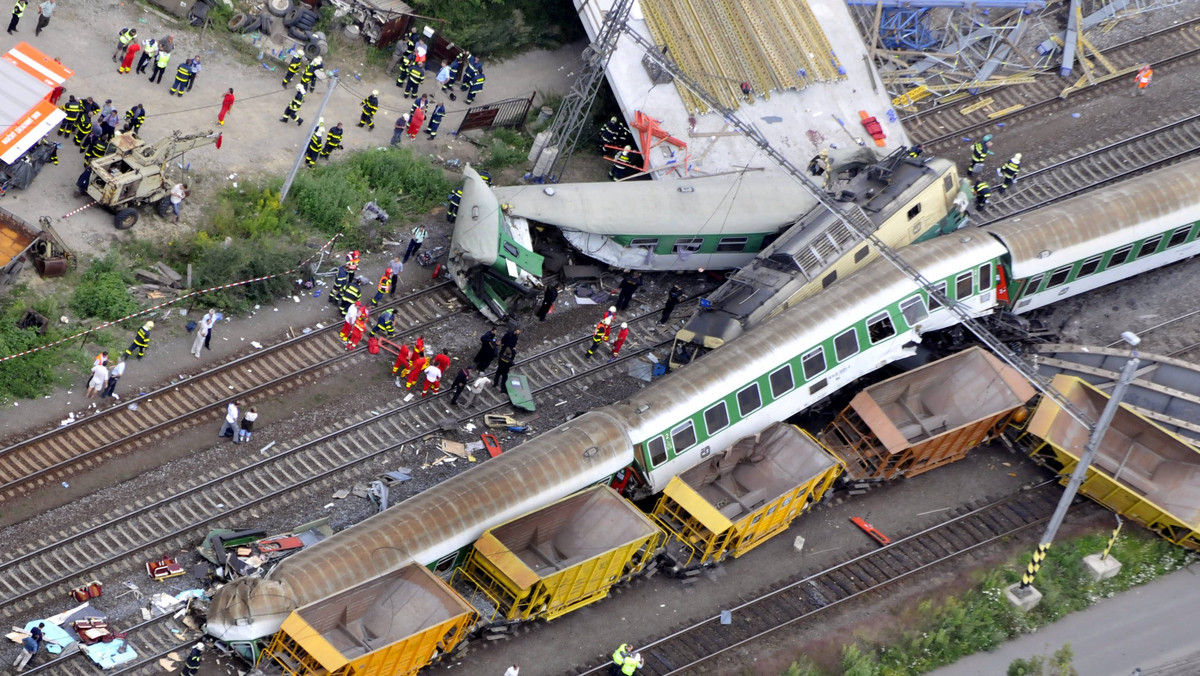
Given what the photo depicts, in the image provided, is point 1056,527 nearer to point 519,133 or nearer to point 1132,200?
point 1132,200

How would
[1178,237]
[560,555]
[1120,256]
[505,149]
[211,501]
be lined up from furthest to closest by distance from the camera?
[505,149], [1178,237], [1120,256], [211,501], [560,555]

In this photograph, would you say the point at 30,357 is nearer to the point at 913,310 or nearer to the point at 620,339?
the point at 620,339

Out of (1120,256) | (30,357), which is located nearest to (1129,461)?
(1120,256)

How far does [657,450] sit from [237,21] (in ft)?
61.1

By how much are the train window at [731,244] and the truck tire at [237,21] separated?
14291 mm

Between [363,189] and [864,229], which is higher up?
[864,229]

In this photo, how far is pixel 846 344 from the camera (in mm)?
37875

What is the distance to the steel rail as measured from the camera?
32719 mm

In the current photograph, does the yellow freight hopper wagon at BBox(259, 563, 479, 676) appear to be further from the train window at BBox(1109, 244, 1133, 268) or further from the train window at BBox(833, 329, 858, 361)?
the train window at BBox(1109, 244, 1133, 268)

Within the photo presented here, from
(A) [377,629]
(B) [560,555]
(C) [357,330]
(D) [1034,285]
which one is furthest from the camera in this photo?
(D) [1034,285]

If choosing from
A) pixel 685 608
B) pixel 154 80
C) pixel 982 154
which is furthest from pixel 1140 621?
pixel 154 80

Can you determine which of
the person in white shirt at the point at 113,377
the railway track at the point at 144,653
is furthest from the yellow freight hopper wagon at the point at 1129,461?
the person in white shirt at the point at 113,377

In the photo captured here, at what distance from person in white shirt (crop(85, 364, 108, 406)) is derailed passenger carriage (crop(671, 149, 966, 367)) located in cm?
1226

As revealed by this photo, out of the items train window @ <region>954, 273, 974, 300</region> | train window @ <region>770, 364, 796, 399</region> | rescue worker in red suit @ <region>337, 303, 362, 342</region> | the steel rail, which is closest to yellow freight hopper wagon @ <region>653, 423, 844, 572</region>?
train window @ <region>770, 364, 796, 399</region>
